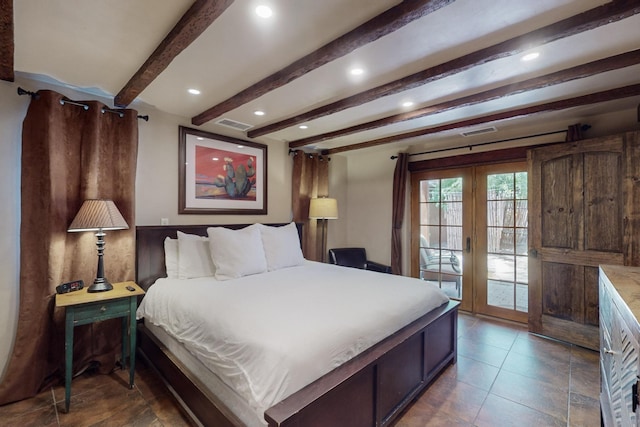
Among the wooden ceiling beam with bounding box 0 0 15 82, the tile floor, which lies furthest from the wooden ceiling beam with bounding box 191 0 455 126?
the tile floor

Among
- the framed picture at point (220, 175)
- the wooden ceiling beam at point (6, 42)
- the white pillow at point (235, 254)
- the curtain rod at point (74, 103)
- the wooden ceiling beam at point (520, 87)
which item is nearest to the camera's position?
the wooden ceiling beam at point (6, 42)

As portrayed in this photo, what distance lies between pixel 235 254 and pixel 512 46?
8.57 ft

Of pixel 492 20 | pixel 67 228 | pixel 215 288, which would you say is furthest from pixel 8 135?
pixel 492 20

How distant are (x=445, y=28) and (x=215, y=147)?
2.66 meters

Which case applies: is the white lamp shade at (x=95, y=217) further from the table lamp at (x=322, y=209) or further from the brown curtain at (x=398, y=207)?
the brown curtain at (x=398, y=207)

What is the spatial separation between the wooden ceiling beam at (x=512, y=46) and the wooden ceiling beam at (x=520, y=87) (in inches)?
25.3

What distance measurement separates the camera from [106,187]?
253cm

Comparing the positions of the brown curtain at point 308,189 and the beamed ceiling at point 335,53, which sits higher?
the beamed ceiling at point 335,53

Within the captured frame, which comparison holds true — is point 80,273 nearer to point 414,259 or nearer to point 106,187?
point 106,187

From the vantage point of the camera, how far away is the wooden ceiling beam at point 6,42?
1427 mm

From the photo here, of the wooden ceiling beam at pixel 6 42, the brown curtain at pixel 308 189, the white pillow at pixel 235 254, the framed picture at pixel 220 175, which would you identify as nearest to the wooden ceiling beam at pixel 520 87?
the brown curtain at pixel 308 189

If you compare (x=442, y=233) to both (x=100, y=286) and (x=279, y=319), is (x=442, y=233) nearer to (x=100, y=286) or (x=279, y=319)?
(x=279, y=319)

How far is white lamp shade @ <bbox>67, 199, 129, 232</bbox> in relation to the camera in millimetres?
2160

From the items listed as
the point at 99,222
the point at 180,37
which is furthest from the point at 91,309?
the point at 180,37
